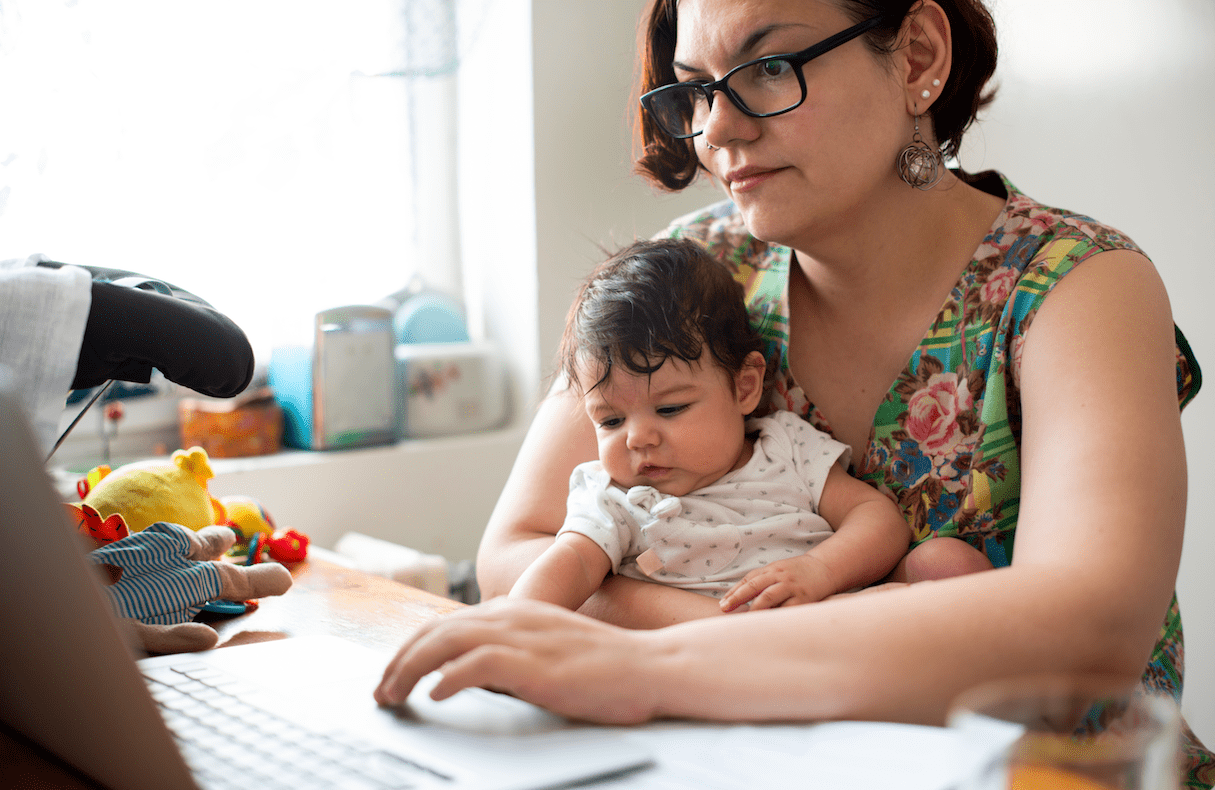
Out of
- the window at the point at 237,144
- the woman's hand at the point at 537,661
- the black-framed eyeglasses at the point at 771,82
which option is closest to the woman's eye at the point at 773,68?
the black-framed eyeglasses at the point at 771,82

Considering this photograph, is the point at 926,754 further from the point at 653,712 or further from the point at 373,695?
the point at 373,695

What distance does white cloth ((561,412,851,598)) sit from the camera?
1.06 meters

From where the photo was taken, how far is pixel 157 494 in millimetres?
1112

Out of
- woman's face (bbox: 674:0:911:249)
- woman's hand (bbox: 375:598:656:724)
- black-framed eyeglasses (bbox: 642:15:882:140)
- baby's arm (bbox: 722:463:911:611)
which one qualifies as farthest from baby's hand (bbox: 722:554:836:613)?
black-framed eyeglasses (bbox: 642:15:882:140)

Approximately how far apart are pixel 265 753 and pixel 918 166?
36.4 inches

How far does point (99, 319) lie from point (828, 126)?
Answer: 2.44 ft

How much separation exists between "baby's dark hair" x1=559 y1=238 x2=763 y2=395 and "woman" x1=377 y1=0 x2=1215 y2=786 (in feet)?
0.30

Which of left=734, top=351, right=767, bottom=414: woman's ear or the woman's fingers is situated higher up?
left=734, top=351, right=767, bottom=414: woman's ear

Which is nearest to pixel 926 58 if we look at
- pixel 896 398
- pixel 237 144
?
pixel 896 398

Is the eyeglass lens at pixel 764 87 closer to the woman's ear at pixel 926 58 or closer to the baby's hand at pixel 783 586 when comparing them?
the woman's ear at pixel 926 58

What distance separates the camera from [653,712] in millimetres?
644

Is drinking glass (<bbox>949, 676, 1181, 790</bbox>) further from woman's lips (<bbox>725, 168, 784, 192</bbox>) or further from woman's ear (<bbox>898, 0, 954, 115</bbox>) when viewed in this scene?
woman's ear (<bbox>898, 0, 954, 115</bbox>)

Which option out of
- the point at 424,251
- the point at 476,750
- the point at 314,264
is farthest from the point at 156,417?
the point at 476,750

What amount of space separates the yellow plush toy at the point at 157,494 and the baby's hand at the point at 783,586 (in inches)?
25.7
